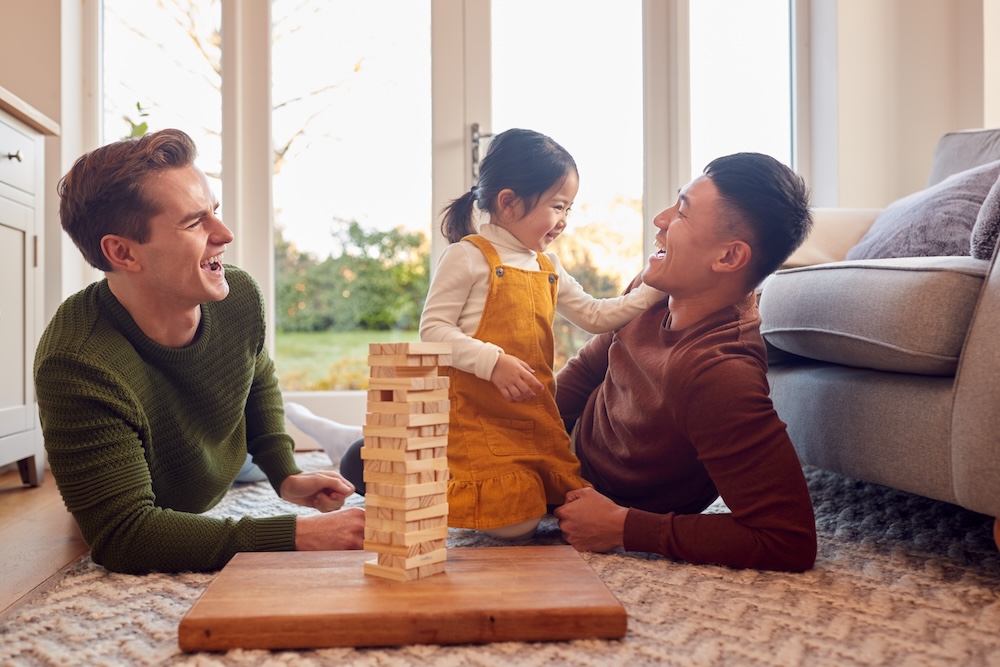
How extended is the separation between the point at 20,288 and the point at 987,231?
2.12 metres

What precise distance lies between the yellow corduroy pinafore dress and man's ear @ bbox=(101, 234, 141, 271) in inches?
21.3

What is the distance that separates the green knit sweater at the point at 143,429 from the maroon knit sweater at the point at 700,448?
1.89 ft

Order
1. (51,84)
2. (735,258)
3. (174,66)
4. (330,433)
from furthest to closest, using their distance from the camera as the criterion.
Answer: (174,66)
(51,84)
(330,433)
(735,258)

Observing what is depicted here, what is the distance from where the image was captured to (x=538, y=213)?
151 centimetres

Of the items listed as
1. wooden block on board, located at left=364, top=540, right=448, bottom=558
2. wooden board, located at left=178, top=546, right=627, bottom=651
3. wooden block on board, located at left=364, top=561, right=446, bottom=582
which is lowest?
wooden board, located at left=178, top=546, right=627, bottom=651

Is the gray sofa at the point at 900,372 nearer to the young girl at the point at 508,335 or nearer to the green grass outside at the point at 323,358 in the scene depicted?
the young girl at the point at 508,335

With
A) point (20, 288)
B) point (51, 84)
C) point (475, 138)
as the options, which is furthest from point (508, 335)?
point (51, 84)

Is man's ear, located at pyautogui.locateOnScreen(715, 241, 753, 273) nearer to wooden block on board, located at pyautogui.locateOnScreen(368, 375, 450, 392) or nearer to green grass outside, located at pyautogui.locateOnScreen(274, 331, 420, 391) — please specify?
wooden block on board, located at pyautogui.locateOnScreen(368, 375, 450, 392)

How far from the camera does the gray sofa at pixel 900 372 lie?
45.3 inches

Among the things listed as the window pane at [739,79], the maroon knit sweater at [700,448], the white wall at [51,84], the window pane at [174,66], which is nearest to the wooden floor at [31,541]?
the white wall at [51,84]

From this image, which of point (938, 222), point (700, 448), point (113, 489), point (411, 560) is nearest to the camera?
point (411, 560)

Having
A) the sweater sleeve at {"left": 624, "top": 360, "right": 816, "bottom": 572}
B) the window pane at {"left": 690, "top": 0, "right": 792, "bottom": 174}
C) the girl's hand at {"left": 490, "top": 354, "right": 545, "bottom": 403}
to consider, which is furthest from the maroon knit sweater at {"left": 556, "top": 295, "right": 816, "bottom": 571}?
the window pane at {"left": 690, "top": 0, "right": 792, "bottom": 174}

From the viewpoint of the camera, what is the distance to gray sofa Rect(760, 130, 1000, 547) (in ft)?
3.78

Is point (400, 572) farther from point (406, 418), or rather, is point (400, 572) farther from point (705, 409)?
point (705, 409)
